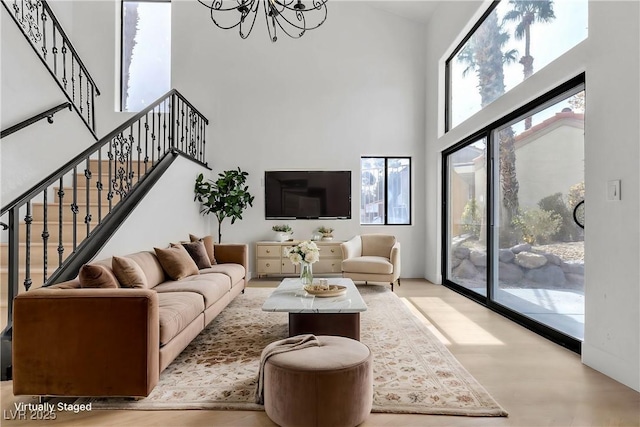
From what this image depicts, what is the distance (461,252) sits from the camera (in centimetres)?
565

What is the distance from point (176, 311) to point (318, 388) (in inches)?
51.1

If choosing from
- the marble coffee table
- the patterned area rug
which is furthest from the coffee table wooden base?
the patterned area rug

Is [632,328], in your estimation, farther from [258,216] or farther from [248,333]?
[258,216]

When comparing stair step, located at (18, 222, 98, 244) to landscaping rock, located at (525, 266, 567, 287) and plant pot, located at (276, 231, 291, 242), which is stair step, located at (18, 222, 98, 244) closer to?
plant pot, located at (276, 231, 291, 242)

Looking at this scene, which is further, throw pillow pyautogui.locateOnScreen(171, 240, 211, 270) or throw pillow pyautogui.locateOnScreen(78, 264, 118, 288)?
throw pillow pyautogui.locateOnScreen(171, 240, 211, 270)

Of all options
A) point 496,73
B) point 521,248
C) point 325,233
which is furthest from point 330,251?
point 496,73

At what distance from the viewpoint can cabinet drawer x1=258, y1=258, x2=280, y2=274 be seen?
6570 mm

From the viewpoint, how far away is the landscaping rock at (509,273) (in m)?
3.99

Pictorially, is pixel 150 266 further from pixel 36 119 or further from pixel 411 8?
pixel 411 8

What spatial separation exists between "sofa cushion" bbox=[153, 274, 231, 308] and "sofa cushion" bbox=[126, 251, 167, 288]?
0.08 meters

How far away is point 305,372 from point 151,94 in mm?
6637

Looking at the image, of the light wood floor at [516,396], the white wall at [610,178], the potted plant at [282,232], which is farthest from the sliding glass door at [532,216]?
the potted plant at [282,232]

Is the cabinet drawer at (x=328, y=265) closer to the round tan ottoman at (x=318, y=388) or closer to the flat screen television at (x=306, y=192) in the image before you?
the flat screen television at (x=306, y=192)

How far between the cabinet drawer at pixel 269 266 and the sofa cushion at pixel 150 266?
2.74 m
